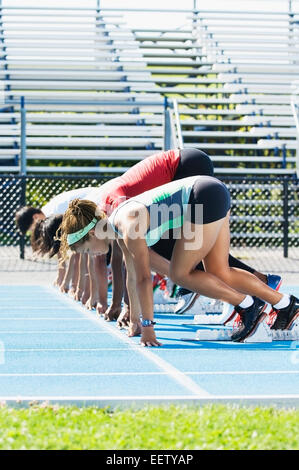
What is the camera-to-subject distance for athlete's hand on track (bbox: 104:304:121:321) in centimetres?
903

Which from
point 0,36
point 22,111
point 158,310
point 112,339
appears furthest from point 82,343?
point 0,36

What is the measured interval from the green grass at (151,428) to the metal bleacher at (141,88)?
1531 centimetres

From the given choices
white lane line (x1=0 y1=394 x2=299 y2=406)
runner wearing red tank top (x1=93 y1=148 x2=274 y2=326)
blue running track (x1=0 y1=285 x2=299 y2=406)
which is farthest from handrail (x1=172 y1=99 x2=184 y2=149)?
white lane line (x1=0 y1=394 x2=299 y2=406)

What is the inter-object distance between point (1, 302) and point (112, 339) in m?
3.46

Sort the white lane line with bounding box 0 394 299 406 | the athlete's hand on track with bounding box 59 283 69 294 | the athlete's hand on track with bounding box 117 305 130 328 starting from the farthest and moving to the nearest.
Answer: the athlete's hand on track with bounding box 59 283 69 294, the athlete's hand on track with bounding box 117 305 130 328, the white lane line with bounding box 0 394 299 406

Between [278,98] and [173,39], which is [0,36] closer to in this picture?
[173,39]

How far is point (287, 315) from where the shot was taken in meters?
7.68

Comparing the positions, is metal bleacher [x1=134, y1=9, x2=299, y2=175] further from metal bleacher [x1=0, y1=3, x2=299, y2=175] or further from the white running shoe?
the white running shoe

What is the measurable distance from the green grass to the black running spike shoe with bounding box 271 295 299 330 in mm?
2566

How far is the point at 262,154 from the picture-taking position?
23.4 m

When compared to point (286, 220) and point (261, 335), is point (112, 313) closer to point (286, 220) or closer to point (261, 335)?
point (261, 335)

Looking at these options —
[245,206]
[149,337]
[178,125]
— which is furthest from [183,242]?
[178,125]

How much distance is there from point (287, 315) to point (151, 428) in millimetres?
3358

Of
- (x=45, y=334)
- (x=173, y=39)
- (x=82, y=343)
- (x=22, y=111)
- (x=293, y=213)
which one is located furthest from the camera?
(x=173, y=39)
